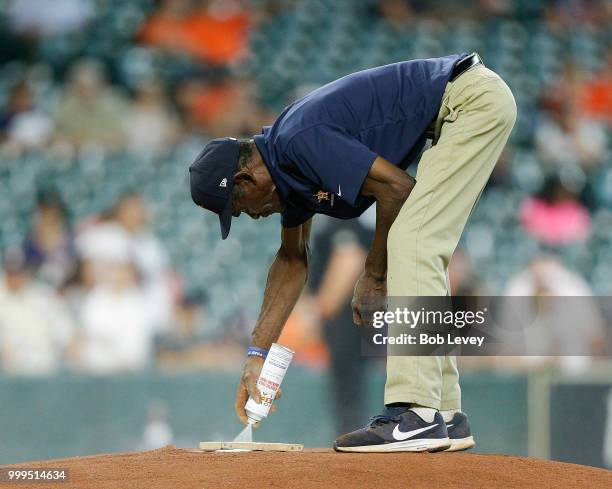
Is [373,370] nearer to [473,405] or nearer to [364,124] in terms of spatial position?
[473,405]

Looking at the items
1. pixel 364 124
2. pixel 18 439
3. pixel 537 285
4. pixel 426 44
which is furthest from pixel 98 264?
pixel 364 124

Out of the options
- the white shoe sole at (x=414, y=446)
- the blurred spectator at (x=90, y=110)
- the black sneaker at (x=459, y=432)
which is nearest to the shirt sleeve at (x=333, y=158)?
the white shoe sole at (x=414, y=446)

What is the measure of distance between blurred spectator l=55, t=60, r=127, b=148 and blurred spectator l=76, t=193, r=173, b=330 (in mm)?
1274

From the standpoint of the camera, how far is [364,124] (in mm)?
4473

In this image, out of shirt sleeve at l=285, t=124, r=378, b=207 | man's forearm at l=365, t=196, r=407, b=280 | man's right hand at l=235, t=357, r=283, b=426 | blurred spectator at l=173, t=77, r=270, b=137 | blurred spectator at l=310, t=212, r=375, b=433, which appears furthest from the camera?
blurred spectator at l=173, t=77, r=270, b=137

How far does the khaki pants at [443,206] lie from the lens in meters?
4.30

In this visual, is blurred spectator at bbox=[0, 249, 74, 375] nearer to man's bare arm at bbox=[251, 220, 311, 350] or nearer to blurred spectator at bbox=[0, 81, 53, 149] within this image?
blurred spectator at bbox=[0, 81, 53, 149]

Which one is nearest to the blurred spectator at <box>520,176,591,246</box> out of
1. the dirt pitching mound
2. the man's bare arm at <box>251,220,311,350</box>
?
the man's bare arm at <box>251,220,311,350</box>

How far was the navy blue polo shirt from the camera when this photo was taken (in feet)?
14.0

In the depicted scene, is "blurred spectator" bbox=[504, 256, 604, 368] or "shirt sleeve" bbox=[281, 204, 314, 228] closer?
"shirt sleeve" bbox=[281, 204, 314, 228]

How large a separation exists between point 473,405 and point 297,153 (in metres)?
5.01

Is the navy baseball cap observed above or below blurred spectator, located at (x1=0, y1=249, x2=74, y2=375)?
above

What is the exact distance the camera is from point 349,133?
4422 millimetres

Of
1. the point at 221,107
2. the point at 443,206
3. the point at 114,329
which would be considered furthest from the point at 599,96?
the point at 443,206
